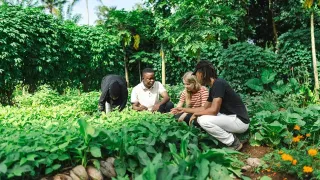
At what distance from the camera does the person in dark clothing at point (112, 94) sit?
20.0 ft

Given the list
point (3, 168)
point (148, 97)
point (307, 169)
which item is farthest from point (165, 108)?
point (3, 168)

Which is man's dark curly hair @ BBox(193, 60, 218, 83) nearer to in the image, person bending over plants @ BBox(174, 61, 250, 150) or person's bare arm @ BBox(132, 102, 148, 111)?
person bending over plants @ BBox(174, 61, 250, 150)

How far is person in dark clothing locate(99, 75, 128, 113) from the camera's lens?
20.0ft

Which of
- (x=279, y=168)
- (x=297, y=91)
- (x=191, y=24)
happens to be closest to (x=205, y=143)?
(x=279, y=168)

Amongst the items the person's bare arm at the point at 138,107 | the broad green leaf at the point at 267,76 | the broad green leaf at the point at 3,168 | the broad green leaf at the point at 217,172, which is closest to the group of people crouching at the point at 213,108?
the person's bare arm at the point at 138,107

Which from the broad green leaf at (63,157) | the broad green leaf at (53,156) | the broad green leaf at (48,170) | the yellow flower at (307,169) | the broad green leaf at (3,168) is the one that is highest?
the broad green leaf at (3,168)

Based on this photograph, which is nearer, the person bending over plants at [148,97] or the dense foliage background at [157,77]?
the dense foliage background at [157,77]

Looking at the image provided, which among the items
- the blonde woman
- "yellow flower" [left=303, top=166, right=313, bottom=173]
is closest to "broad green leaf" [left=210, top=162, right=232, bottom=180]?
"yellow flower" [left=303, top=166, right=313, bottom=173]

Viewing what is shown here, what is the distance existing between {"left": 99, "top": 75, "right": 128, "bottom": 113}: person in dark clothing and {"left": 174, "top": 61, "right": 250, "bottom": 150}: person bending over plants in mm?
1749

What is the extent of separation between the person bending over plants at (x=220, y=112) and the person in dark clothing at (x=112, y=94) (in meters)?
1.75

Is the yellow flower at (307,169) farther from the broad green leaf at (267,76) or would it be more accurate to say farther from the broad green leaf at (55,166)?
the broad green leaf at (267,76)

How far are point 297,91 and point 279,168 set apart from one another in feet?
24.1

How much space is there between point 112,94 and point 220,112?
2.20 meters

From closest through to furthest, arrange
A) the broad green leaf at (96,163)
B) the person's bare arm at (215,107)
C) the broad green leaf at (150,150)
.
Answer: the broad green leaf at (96,163) → the broad green leaf at (150,150) → the person's bare arm at (215,107)
